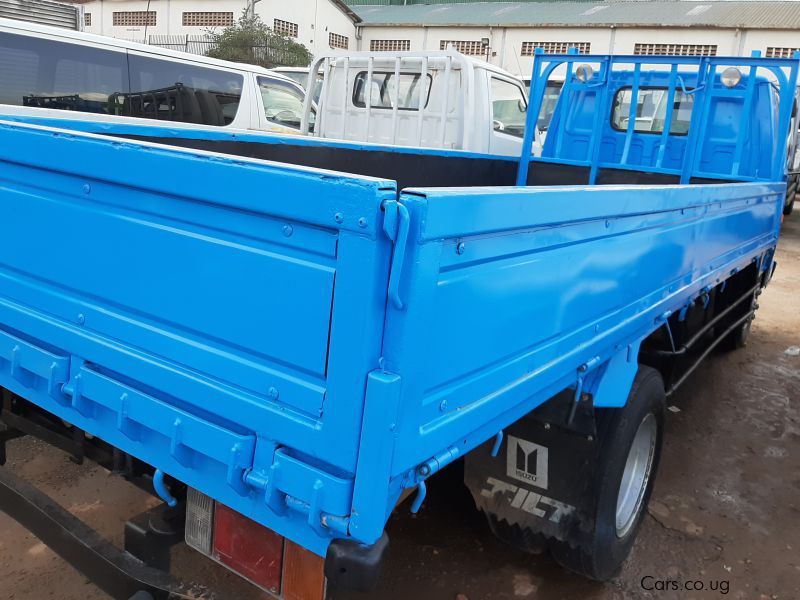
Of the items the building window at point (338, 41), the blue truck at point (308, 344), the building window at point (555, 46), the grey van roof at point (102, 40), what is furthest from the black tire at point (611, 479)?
the building window at point (338, 41)

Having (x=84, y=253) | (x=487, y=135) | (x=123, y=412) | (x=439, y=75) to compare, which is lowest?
(x=123, y=412)

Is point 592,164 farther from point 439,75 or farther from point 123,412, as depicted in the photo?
point 123,412

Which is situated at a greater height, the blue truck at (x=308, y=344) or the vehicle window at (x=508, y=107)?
the vehicle window at (x=508, y=107)

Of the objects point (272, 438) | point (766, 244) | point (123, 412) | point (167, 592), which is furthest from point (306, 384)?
point (766, 244)

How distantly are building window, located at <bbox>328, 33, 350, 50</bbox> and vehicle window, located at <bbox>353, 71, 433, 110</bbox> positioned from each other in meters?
27.5

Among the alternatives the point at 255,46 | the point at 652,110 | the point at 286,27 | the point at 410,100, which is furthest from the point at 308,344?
the point at 286,27

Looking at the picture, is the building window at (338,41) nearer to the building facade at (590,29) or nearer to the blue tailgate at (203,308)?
the building facade at (590,29)

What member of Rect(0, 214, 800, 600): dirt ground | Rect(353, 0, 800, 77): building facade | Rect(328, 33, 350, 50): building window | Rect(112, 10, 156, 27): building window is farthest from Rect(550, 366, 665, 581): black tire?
Rect(328, 33, 350, 50): building window

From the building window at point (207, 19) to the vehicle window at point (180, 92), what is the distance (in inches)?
964

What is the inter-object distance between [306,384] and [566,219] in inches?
31.7

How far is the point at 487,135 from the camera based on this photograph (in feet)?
21.6

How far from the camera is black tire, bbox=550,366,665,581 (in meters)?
2.44

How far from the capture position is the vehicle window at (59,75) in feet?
17.4

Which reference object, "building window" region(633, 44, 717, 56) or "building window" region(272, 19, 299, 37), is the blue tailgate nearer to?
"building window" region(272, 19, 299, 37)
